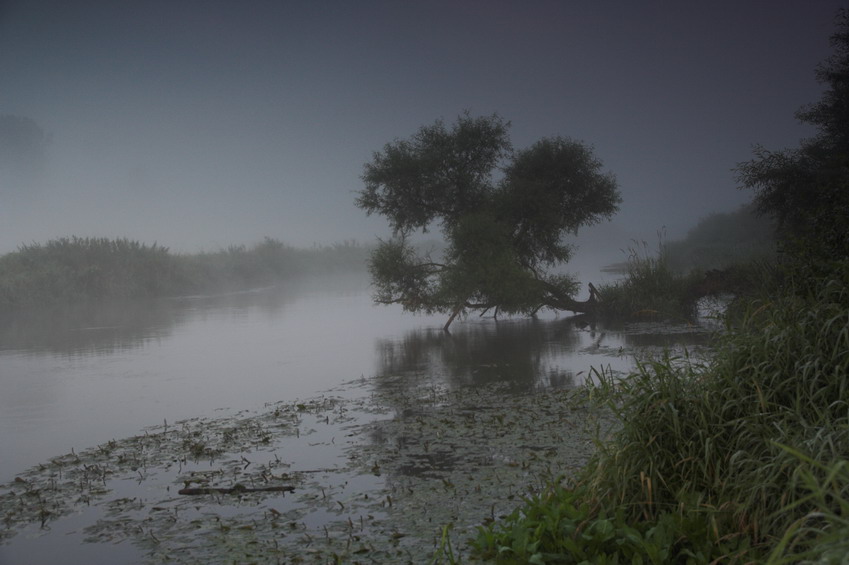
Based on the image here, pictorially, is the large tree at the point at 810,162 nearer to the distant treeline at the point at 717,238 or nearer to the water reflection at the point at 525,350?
the water reflection at the point at 525,350

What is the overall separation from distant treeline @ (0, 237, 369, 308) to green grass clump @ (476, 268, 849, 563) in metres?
19.7

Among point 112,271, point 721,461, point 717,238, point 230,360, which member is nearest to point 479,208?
point 230,360

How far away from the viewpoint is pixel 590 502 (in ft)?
13.3

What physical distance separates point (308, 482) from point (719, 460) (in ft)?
10.2

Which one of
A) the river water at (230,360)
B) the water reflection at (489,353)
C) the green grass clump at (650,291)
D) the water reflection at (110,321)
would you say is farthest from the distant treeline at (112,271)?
the green grass clump at (650,291)

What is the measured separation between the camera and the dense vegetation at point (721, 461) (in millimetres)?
3479

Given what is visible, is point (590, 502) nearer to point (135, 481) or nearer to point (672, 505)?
point (672, 505)

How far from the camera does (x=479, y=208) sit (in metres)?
17.7

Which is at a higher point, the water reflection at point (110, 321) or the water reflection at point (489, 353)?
the water reflection at point (110, 321)

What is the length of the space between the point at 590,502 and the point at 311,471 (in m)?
2.61

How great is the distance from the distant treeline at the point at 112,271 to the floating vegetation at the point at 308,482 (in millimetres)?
16741

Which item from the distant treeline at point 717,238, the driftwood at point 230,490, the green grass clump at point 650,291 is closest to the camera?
the driftwood at point 230,490

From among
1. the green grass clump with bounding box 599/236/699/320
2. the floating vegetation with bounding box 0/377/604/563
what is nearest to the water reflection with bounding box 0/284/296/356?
the floating vegetation with bounding box 0/377/604/563

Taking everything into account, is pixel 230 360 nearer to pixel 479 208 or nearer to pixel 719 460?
pixel 479 208
